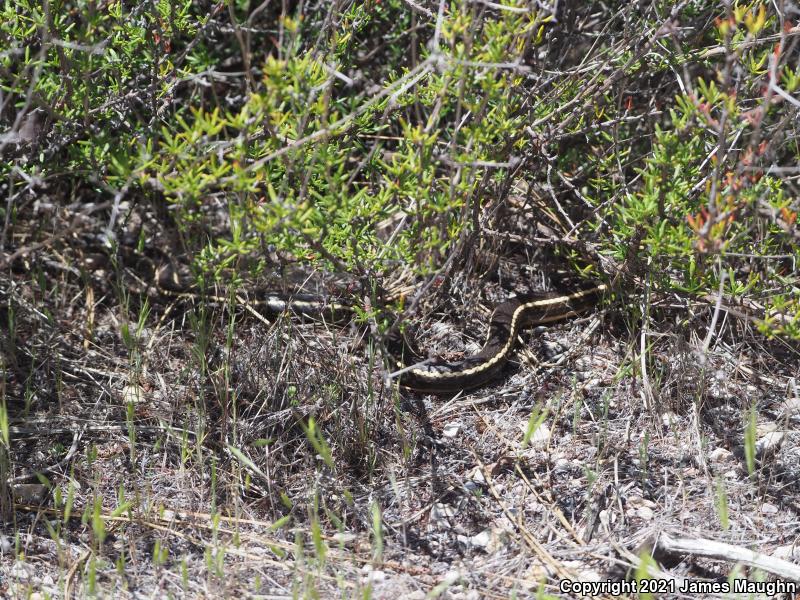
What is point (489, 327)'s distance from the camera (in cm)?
495

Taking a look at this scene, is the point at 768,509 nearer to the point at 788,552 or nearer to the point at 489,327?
the point at 788,552

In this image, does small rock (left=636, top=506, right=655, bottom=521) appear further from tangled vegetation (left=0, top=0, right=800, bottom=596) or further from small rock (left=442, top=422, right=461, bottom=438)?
small rock (left=442, top=422, right=461, bottom=438)

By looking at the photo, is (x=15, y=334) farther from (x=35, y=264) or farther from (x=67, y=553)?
(x=67, y=553)

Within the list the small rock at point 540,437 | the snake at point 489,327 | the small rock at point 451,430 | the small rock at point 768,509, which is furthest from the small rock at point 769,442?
the small rock at point 451,430

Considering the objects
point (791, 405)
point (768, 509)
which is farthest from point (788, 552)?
point (791, 405)

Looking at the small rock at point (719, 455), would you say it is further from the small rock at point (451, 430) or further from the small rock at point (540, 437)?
the small rock at point (451, 430)

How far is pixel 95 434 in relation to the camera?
421 centimetres

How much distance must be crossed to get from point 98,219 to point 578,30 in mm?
3266

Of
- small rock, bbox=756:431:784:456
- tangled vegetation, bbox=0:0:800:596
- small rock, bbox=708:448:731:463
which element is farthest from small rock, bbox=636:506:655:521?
small rock, bbox=756:431:784:456

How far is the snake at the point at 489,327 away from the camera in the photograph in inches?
182

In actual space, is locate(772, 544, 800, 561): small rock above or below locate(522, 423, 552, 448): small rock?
above

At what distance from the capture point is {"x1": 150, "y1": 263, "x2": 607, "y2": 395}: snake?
15.1ft

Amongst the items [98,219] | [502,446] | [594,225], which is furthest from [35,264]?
[594,225]

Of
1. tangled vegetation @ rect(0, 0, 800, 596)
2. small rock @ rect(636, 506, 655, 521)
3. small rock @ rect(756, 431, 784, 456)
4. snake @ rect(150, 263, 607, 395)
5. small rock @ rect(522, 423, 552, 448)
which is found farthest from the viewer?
snake @ rect(150, 263, 607, 395)
